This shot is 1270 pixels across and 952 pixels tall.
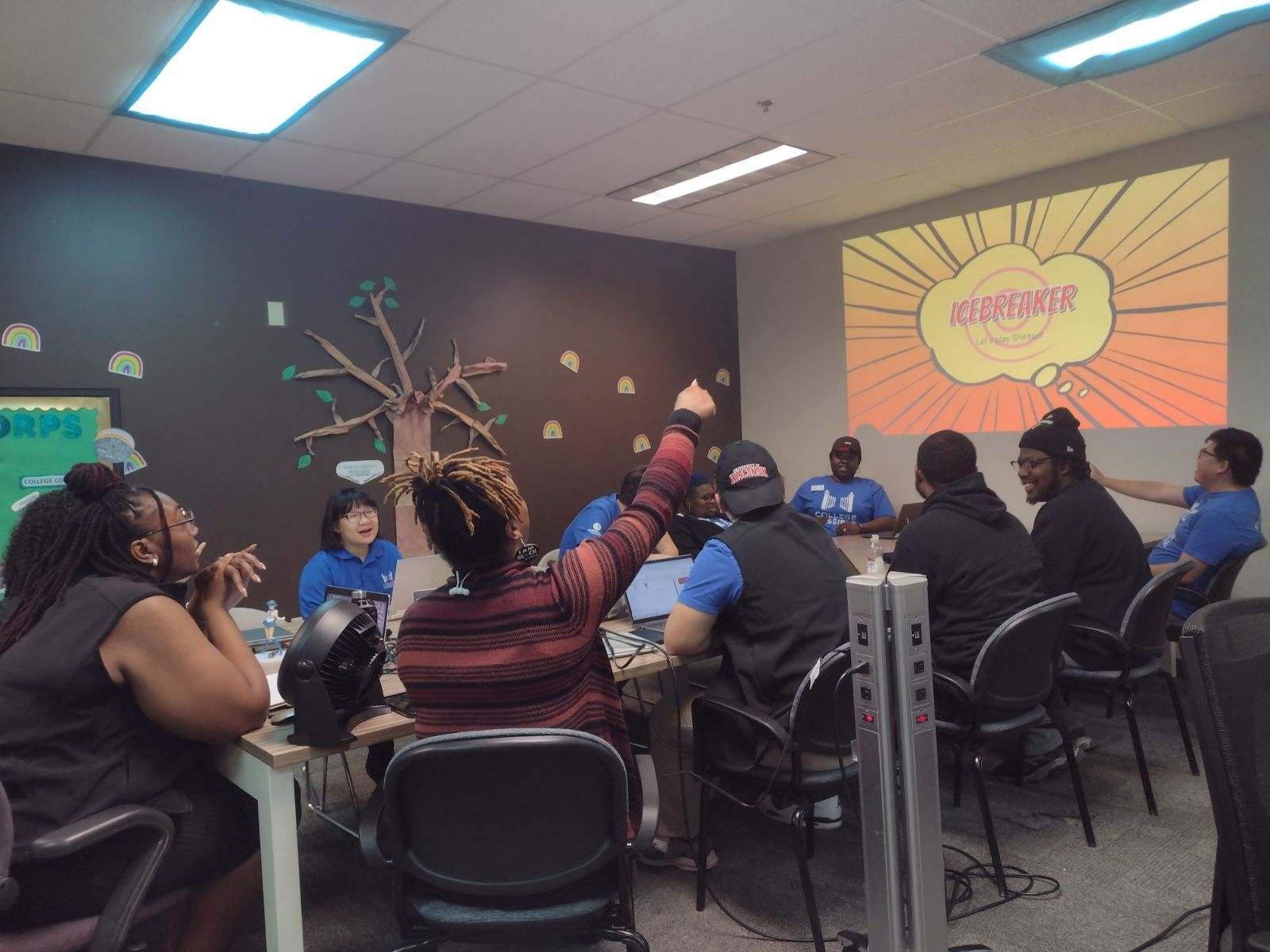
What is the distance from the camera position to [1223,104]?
382 cm

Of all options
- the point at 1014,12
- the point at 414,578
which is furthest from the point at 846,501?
the point at 414,578

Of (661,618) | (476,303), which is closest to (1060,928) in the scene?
(661,618)

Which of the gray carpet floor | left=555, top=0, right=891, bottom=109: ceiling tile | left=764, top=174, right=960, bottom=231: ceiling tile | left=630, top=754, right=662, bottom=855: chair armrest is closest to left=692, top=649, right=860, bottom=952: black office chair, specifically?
the gray carpet floor

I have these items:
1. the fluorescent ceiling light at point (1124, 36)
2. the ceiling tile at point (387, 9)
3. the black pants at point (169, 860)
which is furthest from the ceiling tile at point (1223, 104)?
the black pants at point (169, 860)

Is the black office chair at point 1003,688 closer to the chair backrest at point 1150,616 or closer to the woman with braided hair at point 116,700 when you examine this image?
the chair backrest at point 1150,616

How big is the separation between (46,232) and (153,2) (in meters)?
1.58

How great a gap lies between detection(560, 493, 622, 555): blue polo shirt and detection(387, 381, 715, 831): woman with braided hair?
1870 millimetres

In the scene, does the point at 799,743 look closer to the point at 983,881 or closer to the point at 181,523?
the point at 983,881

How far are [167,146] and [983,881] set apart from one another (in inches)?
163

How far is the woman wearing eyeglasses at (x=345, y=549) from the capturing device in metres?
3.07

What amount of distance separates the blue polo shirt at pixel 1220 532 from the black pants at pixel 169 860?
11.5ft

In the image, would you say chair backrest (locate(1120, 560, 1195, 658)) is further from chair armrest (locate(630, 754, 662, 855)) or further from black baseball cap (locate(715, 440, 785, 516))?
chair armrest (locate(630, 754, 662, 855))

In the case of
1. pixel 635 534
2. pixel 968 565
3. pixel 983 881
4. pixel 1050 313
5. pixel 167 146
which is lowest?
pixel 983 881

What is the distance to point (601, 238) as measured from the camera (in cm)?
562
